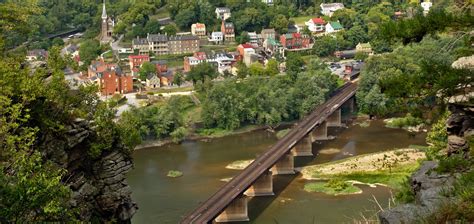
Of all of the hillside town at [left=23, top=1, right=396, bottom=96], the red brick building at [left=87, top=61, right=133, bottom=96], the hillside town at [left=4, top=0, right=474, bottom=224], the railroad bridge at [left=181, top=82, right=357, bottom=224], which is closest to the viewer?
the hillside town at [left=4, top=0, right=474, bottom=224]

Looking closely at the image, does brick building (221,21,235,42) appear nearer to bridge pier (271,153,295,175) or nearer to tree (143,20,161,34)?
tree (143,20,161,34)

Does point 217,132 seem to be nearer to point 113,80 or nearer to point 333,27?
point 113,80

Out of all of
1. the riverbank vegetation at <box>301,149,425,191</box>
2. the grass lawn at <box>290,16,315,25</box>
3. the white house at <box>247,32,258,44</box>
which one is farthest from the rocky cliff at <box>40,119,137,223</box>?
the grass lawn at <box>290,16,315,25</box>

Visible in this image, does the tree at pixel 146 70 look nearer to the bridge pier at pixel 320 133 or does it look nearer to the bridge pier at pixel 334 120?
the bridge pier at pixel 334 120

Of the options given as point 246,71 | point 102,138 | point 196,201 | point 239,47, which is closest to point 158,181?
point 196,201

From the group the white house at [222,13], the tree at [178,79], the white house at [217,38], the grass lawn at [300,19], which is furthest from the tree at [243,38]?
the tree at [178,79]

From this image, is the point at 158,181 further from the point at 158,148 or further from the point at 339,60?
the point at 339,60
